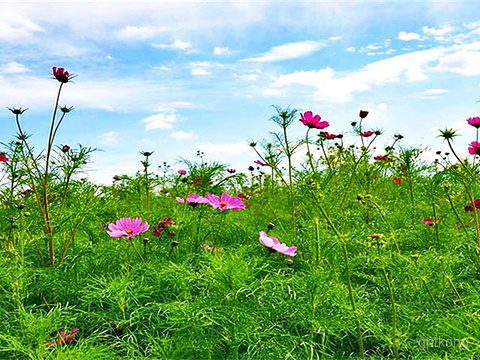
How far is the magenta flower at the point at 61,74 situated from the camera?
7.72 ft

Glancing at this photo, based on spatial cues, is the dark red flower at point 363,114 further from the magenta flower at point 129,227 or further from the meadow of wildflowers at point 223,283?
the magenta flower at point 129,227

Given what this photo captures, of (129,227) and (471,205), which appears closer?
(129,227)

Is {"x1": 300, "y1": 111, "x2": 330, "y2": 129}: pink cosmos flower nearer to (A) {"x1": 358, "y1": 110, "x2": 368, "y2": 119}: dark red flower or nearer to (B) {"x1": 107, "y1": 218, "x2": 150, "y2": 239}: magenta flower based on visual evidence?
(B) {"x1": 107, "y1": 218, "x2": 150, "y2": 239}: magenta flower

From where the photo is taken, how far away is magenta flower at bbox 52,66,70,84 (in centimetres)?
235

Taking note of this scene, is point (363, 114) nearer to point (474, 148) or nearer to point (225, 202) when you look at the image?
point (474, 148)

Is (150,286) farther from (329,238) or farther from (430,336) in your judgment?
(430,336)

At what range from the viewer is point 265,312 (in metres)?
1.78

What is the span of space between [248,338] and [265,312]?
0.76 ft

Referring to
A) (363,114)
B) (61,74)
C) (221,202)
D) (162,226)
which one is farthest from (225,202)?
(363,114)

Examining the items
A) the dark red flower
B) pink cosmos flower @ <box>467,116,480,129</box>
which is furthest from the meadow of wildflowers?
the dark red flower

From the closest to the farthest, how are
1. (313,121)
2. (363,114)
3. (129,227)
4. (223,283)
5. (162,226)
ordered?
(223,283) → (129,227) → (162,226) → (313,121) → (363,114)

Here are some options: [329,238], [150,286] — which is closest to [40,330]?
[150,286]

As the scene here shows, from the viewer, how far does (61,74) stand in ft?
7.73

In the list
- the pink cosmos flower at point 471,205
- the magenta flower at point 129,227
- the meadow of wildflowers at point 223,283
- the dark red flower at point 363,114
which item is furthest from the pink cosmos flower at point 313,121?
the dark red flower at point 363,114
